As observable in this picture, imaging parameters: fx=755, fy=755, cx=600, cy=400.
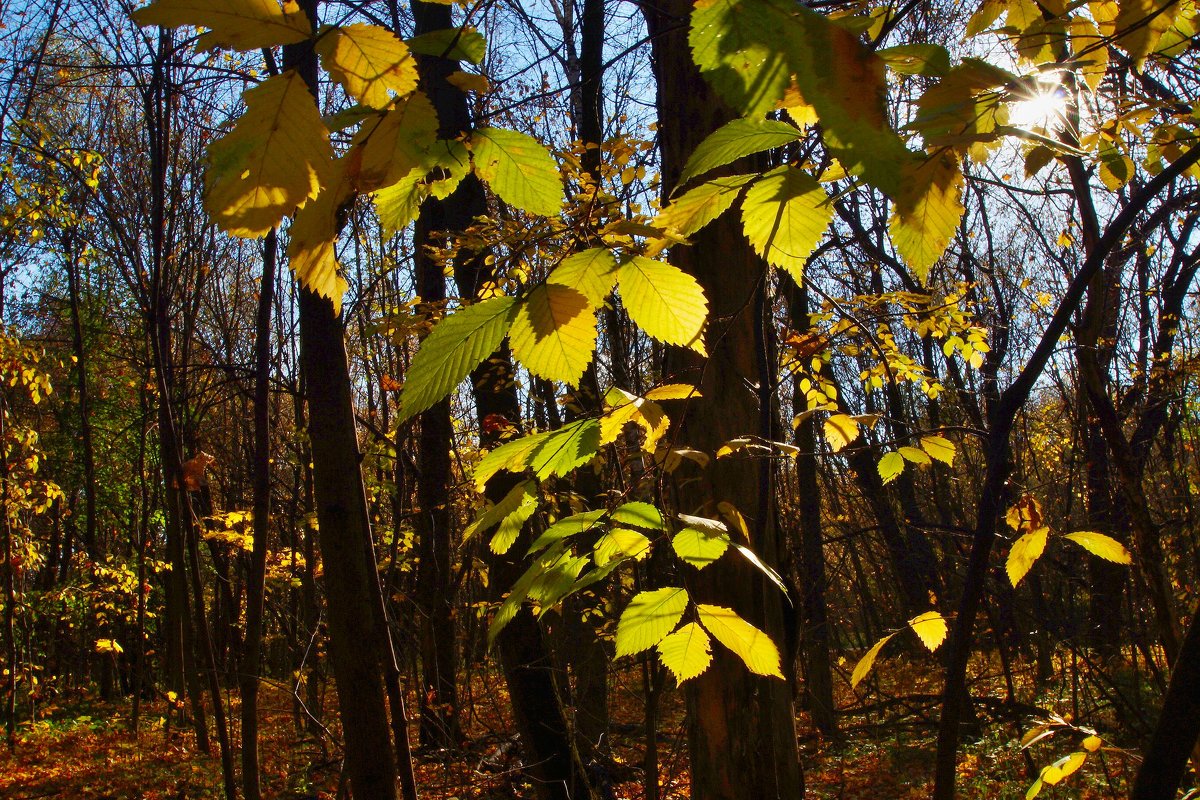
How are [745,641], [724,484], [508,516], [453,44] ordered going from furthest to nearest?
[724,484], [508,516], [745,641], [453,44]

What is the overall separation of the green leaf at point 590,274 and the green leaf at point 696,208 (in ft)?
0.32

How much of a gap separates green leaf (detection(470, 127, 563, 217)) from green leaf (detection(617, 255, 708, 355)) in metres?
0.09

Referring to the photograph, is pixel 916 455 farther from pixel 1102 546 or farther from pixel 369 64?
pixel 369 64

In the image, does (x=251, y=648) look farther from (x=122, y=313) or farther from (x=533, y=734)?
(x=122, y=313)

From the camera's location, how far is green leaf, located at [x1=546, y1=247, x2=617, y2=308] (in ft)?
2.08

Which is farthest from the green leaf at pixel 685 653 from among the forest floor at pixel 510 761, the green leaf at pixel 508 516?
the forest floor at pixel 510 761

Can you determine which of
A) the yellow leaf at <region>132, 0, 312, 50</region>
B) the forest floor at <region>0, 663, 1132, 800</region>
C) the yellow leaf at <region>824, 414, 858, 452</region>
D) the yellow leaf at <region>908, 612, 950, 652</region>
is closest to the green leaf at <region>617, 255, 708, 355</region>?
the yellow leaf at <region>132, 0, 312, 50</region>

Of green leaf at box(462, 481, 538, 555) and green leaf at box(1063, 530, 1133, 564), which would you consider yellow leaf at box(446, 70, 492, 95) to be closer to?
green leaf at box(462, 481, 538, 555)

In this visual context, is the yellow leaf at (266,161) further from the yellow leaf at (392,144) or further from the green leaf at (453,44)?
the green leaf at (453,44)

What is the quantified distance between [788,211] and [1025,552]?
793 millimetres

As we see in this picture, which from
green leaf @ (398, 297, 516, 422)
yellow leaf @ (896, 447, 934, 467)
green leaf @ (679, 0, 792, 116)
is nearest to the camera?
green leaf @ (679, 0, 792, 116)

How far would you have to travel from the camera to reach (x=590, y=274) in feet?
2.10

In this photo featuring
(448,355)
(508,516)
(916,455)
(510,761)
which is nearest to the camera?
(448,355)

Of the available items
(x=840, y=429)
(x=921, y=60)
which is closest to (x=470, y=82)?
(x=921, y=60)
